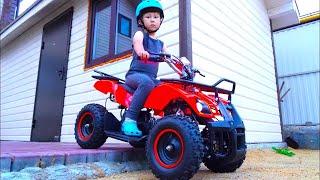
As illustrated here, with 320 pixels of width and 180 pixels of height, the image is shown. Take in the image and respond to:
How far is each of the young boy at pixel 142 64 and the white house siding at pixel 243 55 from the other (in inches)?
44.6

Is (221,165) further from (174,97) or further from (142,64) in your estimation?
(142,64)

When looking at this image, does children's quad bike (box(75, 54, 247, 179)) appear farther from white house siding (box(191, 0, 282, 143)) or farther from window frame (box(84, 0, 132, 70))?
window frame (box(84, 0, 132, 70))

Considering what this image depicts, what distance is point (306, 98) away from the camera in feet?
33.6

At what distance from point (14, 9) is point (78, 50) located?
6.49 m

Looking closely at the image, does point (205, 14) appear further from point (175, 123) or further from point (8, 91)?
point (8, 91)

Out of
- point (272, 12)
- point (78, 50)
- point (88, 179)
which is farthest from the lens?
point (272, 12)

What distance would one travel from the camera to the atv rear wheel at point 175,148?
6.23 feet

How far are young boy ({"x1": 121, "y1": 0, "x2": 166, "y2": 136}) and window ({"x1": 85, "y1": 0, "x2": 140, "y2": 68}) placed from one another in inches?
63.9

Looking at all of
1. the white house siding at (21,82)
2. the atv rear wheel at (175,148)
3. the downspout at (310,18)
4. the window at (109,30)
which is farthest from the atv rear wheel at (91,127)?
the downspout at (310,18)

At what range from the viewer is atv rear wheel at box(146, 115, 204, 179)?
190 centimetres

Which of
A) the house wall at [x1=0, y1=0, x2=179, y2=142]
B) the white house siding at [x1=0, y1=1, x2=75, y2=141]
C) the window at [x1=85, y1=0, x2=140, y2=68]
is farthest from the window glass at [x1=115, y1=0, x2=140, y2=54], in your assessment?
the white house siding at [x1=0, y1=1, x2=75, y2=141]

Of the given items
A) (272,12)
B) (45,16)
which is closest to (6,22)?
(45,16)

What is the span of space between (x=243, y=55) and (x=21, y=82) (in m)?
5.24

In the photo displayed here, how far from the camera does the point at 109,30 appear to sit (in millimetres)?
4898
